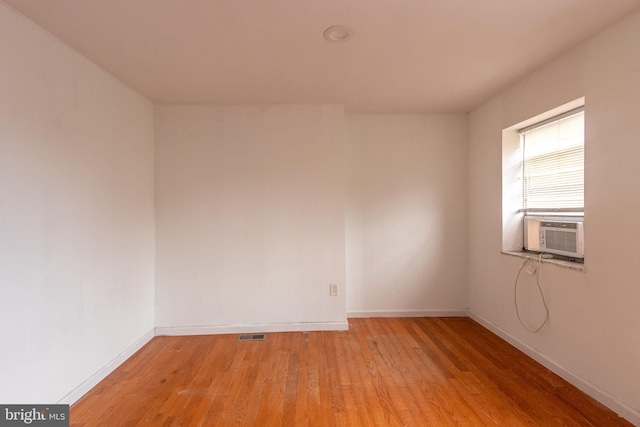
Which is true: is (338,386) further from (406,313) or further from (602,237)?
(602,237)

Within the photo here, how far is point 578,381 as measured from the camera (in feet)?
7.55

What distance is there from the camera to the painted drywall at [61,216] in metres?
1.79

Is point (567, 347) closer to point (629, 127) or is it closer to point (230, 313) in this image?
point (629, 127)

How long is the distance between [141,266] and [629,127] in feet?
13.3

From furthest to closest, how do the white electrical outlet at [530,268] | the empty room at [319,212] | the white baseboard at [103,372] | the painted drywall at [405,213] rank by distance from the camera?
1. the painted drywall at [405,213]
2. the white electrical outlet at [530,268]
3. the white baseboard at [103,372]
4. the empty room at [319,212]

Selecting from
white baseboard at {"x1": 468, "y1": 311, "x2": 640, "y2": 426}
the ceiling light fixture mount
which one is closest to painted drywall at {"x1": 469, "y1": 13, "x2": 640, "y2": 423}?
white baseboard at {"x1": 468, "y1": 311, "x2": 640, "y2": 426}

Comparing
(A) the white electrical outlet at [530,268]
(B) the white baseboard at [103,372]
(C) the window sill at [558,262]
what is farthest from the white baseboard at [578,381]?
(B) the white baseboard at [103,372]

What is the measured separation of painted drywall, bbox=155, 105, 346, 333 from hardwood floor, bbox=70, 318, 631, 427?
360 millimetres

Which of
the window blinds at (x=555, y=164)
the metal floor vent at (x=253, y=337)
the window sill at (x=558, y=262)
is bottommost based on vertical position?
the metal floor vent at (x=253, y=337)

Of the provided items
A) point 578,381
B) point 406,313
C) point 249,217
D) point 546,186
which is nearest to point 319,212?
point 249,217

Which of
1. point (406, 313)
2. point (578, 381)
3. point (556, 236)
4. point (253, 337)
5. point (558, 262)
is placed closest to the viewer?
point (578, 381)

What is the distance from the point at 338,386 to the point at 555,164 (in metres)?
2.59

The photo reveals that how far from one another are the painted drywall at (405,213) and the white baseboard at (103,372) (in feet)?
7.47

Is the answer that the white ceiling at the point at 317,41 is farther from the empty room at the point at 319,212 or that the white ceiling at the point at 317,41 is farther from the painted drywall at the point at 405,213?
the painted drywall at the point at 405,213
